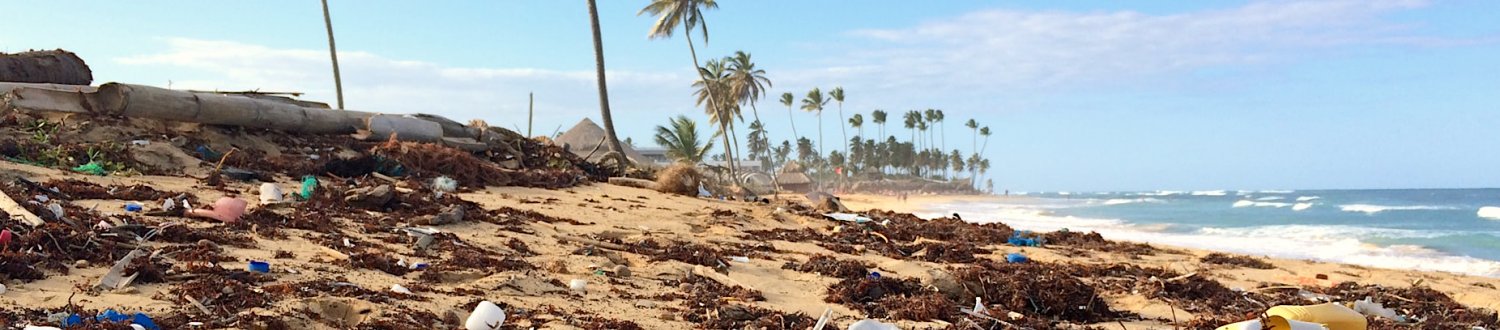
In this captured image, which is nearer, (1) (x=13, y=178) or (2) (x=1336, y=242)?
(1) (x=13, y=178)

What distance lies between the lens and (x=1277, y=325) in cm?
380

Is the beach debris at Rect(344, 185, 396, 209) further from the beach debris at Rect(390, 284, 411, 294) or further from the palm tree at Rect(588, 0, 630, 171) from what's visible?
the palm tree at Rect(588, 0, 630, 171)

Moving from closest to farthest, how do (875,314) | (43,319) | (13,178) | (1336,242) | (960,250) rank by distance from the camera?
(43,319) → (875,314) → (13,178) → (960,250) → (1336,242)

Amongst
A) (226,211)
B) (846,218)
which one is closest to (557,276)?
(226,211)

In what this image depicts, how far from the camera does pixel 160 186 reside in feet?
26.6

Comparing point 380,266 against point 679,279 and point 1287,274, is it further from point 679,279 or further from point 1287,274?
point 1287,274

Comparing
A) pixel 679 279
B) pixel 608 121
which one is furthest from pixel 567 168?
pixel 679 279

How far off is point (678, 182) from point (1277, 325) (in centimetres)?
984

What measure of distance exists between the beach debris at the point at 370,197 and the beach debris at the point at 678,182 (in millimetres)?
5412

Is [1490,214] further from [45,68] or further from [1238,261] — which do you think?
[45,68]

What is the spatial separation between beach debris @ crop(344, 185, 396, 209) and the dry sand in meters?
0.84

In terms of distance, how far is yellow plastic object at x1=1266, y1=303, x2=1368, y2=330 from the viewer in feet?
12.8

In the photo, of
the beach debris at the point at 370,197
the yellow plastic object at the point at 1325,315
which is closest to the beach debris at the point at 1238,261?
the yellow plastic object at the point at 1325,315

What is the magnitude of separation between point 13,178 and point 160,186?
3.27ft
